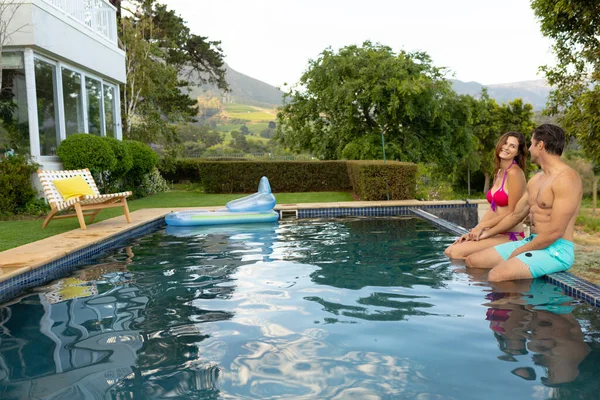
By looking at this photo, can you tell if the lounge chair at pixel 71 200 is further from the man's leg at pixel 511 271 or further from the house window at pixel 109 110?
the man's leg at pixel 511 271

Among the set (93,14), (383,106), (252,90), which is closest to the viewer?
(93,14)

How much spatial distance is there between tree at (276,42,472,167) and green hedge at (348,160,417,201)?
27.8 ft

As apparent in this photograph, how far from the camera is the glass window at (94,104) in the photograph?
48.1 ft

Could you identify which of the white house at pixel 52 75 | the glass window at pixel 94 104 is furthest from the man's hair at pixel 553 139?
the glass window at pixel 94 104

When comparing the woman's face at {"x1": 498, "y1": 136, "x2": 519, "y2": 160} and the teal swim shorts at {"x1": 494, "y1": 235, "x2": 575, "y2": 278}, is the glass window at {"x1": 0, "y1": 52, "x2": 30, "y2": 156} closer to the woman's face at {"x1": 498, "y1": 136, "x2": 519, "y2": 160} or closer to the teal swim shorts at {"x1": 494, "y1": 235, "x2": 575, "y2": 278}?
the woman's face at {"x1": 498, "y1": 136, "x2": 519, "y2": 160}

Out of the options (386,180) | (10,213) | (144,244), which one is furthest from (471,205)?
(10,213)

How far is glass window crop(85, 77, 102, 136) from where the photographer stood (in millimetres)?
14672

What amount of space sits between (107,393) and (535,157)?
3958 millimetres

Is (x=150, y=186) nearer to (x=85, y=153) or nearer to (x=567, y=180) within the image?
(x=85, y=153)

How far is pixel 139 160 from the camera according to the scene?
15.9m

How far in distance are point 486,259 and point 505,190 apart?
0.83 metres

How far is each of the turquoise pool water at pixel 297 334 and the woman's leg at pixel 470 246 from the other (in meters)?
0.21

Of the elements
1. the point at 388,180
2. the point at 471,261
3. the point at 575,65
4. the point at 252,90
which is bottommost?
the point at 471,261

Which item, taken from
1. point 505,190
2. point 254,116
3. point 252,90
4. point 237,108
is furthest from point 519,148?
point 252,90
